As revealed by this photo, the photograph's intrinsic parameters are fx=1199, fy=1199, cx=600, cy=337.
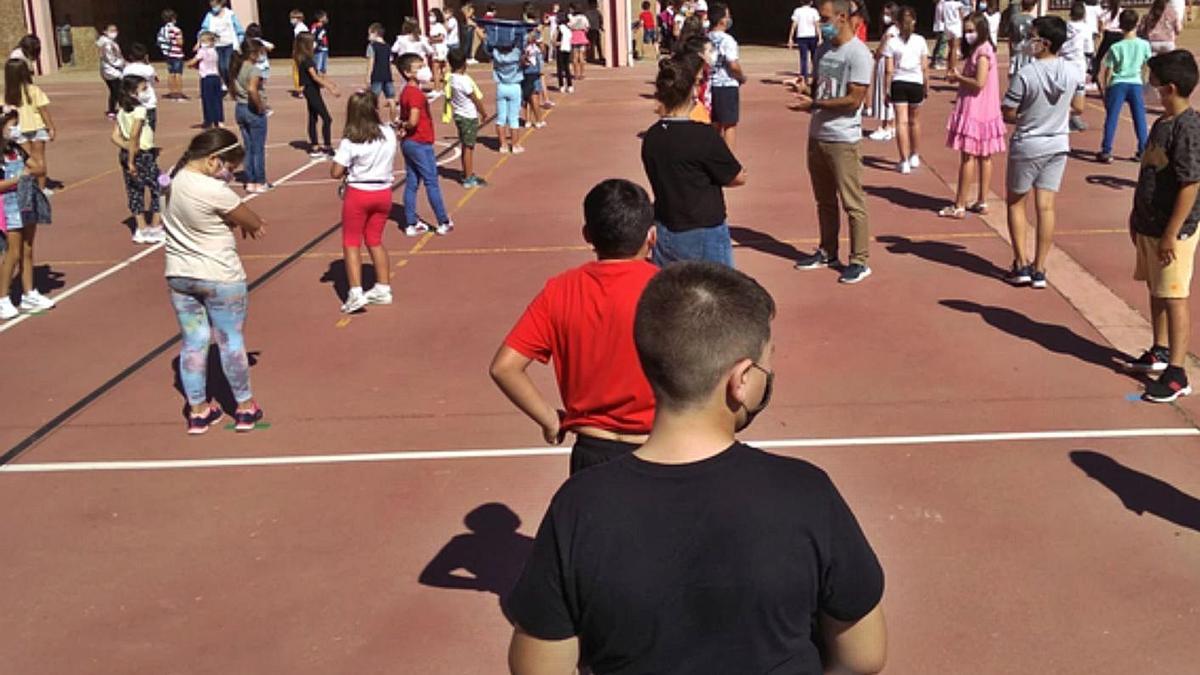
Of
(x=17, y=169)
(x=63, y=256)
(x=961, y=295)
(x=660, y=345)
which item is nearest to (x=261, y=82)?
(x=63, y=256)

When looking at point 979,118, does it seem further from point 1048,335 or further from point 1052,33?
point 1048,335

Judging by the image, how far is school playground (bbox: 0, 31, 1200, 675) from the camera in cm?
492

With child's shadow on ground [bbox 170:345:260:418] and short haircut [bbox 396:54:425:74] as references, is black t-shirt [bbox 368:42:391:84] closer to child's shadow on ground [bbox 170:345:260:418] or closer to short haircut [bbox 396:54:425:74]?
short haircut [bbox 396:54:425:74]

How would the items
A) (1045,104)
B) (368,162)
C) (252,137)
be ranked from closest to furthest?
(1045,104), (368,162), (252,137)

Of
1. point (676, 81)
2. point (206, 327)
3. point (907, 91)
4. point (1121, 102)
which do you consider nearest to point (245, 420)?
point (206, 327)

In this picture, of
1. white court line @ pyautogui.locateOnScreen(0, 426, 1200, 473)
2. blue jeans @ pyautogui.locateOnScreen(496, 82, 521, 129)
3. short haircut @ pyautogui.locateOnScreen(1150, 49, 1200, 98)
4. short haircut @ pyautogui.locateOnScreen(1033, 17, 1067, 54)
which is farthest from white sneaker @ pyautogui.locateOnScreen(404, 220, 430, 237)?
short haircut @ pyautogui.locateOnScreen(1150, 49, 1200, 98)

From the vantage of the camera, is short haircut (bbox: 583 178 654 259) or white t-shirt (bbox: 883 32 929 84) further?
white t-shirt (bbox: 883 32 929 84)

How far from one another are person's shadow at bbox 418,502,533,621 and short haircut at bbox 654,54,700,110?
247 centimetres

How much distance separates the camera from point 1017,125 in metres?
8.98

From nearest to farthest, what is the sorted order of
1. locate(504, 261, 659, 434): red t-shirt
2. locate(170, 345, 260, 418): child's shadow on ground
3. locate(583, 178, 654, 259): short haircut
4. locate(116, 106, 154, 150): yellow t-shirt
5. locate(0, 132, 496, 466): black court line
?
locate(504, 261, 659, 434): red t-shirt
locate(583, 178, 654, 259): short haircut
locate(0, 132, 496, 466): black court line
locate(170, 345, 260, 418): child's shadow on ground
locate(116, 106, 154, 150): yellow t-shirt

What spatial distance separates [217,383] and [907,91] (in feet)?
28.7

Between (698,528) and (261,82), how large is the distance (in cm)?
1337

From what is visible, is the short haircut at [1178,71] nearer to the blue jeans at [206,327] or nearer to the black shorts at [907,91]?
the blue jeans at [206,327]

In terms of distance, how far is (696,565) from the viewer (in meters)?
2.26
